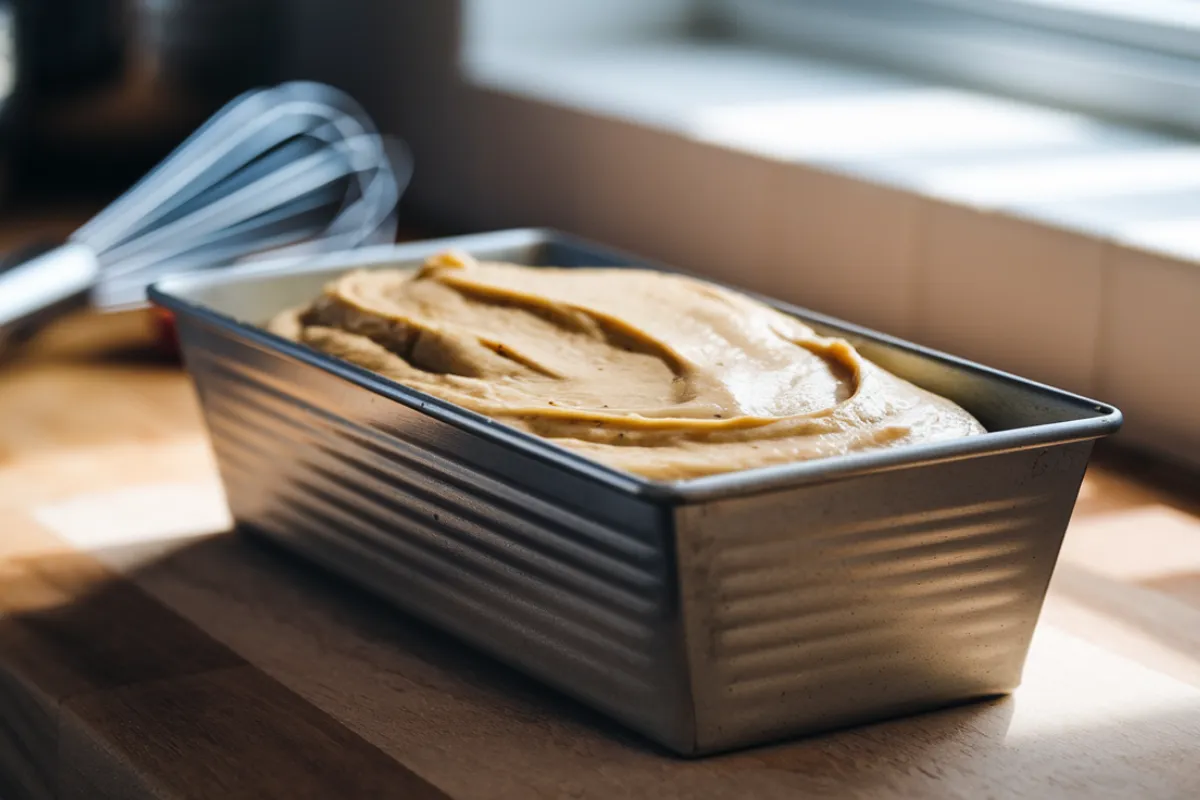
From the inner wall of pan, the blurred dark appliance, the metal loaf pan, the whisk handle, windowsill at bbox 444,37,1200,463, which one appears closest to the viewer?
the metal loaf pan

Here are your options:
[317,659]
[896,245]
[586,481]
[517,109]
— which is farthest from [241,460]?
[517,109]

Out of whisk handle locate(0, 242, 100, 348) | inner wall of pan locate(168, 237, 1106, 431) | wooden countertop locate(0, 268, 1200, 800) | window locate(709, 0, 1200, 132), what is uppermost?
window locate(709, 0, 1200, 132)

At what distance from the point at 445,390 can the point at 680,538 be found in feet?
0.64

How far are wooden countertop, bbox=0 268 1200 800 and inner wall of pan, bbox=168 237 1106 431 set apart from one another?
116 mm

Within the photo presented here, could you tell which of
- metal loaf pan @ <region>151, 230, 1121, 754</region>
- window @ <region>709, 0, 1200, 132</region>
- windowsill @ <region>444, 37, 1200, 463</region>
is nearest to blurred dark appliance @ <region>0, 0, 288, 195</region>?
windowsill @ <region>444, 37, 1200, 463</region>

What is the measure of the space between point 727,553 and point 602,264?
39 centimetres

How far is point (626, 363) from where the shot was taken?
771 millimetres

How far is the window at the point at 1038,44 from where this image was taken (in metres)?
1.17

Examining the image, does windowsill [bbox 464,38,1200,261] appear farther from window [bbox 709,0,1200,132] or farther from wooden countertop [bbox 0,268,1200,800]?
wooden countertop [bbox 0,268,1200,800]

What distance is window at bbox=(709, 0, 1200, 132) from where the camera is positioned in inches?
46.0

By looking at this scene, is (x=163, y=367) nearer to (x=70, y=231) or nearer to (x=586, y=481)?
(x=70, y=231)

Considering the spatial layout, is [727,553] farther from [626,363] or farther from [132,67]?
[132,67]

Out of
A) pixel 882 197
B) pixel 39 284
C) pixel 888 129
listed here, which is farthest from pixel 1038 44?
pixel 39 284

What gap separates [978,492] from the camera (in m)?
0.63
